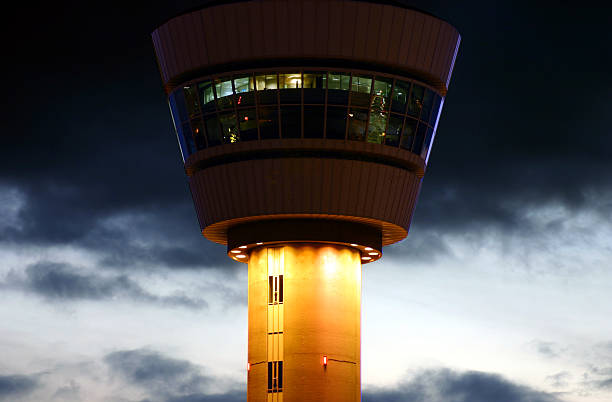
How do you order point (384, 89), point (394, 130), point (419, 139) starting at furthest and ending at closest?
point (419, 139) → point (394, 130) → point (384, 89)

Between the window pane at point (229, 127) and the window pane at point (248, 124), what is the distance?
34 centimetres

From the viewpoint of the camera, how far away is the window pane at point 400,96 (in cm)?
5447

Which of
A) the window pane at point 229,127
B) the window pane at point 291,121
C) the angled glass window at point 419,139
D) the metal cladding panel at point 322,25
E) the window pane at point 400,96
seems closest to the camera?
the metal cladding panel at point 322,25

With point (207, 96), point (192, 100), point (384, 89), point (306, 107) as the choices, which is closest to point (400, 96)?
point (384, 89)

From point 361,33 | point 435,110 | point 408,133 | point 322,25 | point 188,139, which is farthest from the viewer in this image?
point 435,110

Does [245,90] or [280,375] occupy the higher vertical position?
[245,90]

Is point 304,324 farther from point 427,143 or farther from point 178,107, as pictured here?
point 178,107

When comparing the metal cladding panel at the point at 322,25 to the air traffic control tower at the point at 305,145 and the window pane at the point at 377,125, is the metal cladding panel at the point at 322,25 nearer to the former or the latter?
the air traffic control tower at the point at 305,145

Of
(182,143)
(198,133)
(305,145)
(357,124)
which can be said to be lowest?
(305,145)

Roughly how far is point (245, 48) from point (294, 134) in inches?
199

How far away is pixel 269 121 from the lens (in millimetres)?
53438

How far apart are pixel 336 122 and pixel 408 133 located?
4.42 meters

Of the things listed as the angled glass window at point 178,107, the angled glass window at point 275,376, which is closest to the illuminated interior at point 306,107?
the angled glass window at point 178,107

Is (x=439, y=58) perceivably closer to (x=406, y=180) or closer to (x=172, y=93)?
(x=406, y=180)
